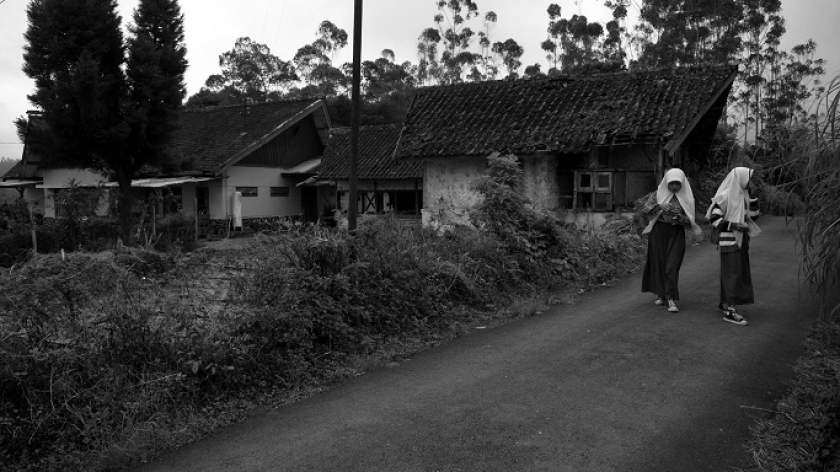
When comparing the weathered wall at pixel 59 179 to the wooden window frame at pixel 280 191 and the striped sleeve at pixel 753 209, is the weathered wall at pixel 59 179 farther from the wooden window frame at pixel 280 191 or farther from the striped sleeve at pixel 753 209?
the striped sleeve at pixel 753 209

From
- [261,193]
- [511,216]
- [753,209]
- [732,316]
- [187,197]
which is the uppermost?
[261,193]

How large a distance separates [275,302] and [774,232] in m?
16.1

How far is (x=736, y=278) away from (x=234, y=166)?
2326 cm

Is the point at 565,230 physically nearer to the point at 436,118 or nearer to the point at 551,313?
the point at 551,313

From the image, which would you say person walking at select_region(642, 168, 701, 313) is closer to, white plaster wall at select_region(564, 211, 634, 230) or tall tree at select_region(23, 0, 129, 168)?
white plaster wall at select_region(564, 211, 634, 230)

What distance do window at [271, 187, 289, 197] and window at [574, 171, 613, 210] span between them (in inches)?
645

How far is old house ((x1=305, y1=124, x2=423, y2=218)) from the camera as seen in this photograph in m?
25.0

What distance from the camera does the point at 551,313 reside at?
809 cm

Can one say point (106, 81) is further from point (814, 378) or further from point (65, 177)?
point (814, 378)

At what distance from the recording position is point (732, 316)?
278 inches

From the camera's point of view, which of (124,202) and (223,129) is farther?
(223,129)

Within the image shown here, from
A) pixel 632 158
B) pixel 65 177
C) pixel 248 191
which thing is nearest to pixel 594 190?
pixel 632 158

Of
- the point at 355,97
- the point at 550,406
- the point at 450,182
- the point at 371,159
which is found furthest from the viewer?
the point at 371,159

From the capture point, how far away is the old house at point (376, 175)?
25.0 meters
